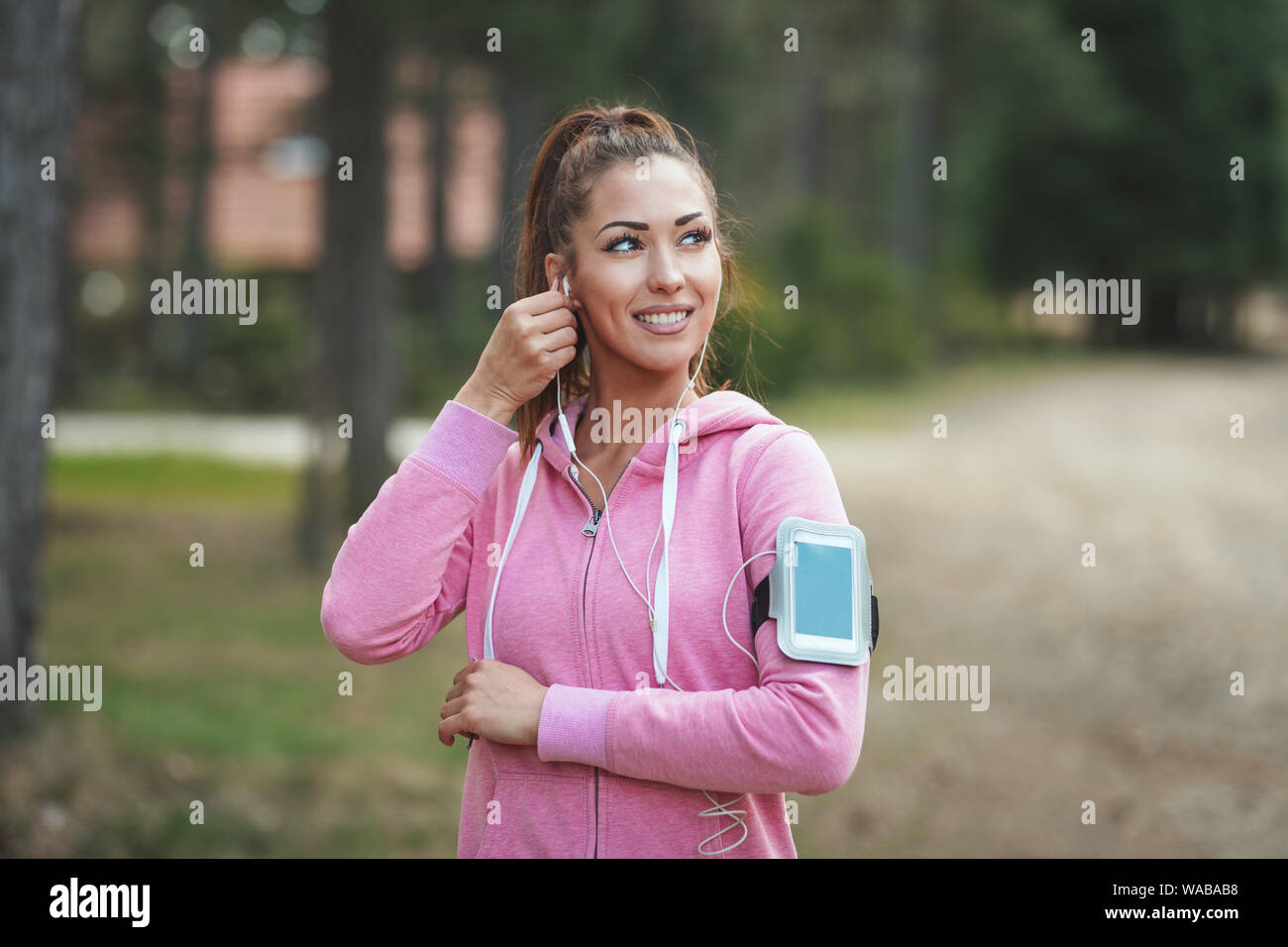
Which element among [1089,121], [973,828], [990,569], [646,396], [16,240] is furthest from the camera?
[1089,121]

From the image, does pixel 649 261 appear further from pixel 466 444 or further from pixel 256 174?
pixel 256 174

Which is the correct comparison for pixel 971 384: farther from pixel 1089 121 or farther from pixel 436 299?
pixel 436 299

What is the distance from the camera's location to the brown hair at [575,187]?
213 cm

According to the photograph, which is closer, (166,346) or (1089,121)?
(1089,121)

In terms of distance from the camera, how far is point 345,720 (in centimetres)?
726

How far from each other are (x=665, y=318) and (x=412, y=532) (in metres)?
0.53

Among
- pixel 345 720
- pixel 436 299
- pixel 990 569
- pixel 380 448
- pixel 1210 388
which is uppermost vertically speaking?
pixel 436 299

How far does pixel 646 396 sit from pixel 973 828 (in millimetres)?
4656

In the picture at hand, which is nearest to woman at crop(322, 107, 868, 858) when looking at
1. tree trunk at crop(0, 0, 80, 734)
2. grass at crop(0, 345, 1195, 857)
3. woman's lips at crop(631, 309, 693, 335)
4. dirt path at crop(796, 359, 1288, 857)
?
woman's lips at crop(631, 309, 693, 335)

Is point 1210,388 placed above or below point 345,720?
above

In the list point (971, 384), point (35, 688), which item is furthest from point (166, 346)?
point (35, 688)

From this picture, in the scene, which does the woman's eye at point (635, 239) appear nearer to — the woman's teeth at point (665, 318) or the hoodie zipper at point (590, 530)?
the woman's teeth at point (665, 318)

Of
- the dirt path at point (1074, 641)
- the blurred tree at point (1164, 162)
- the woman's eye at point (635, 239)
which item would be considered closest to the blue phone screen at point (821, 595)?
the woman's eye at point (635, 239)

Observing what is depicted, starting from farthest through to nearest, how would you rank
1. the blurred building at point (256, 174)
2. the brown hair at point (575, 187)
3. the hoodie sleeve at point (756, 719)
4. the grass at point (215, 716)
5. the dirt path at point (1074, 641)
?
the blurred building at point (256, 174)
the dirt path at point (1074, 641)
the grass at point (215, 716)
the brown hair at point (575, 187)
the hoodie sleeve at point (756, 719)
